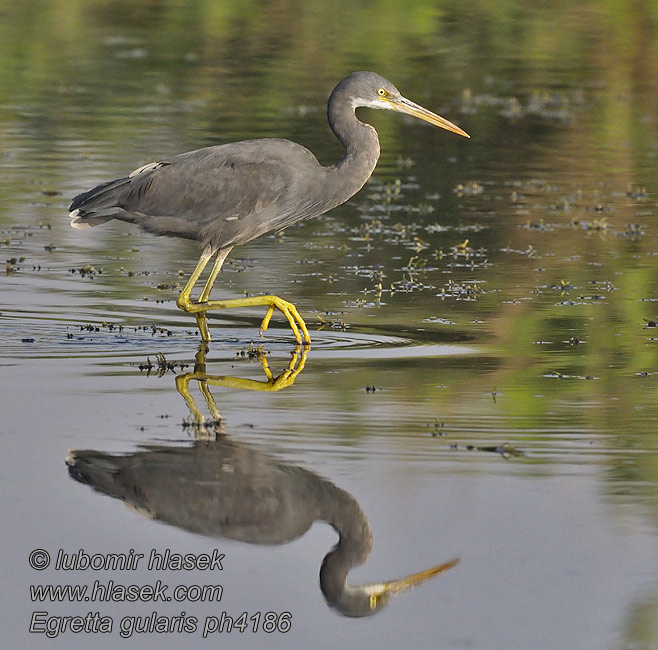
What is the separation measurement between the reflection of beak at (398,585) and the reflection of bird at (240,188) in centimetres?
438

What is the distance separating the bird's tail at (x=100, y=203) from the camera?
33.3ft

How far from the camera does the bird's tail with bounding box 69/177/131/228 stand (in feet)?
33.3

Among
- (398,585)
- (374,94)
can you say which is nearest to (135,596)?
(398,585)

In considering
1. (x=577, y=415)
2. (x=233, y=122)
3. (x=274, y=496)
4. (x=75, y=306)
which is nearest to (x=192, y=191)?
(x=75, y=306)

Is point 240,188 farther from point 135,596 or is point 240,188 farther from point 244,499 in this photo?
point 135,596

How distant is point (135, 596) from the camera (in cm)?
529

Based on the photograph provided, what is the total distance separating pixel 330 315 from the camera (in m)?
10.2

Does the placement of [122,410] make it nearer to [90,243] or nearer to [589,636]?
[589,636]

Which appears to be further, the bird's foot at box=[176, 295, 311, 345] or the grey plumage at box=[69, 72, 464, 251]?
the grey plumage at box=[69, 72, 464, 251]

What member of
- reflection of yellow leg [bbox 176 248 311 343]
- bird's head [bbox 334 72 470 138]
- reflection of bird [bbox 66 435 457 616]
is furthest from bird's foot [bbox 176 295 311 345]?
reflection of bird [bbox 66 435 457 616]

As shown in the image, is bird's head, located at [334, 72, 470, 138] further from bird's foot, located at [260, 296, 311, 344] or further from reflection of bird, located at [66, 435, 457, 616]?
reflection of bird, located at [66, 435, 457, 616]

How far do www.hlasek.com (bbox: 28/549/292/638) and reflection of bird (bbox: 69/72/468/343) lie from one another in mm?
4214

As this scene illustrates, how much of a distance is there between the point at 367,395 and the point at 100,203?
9.89ft

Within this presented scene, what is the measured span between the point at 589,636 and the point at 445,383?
3251 millimetres
